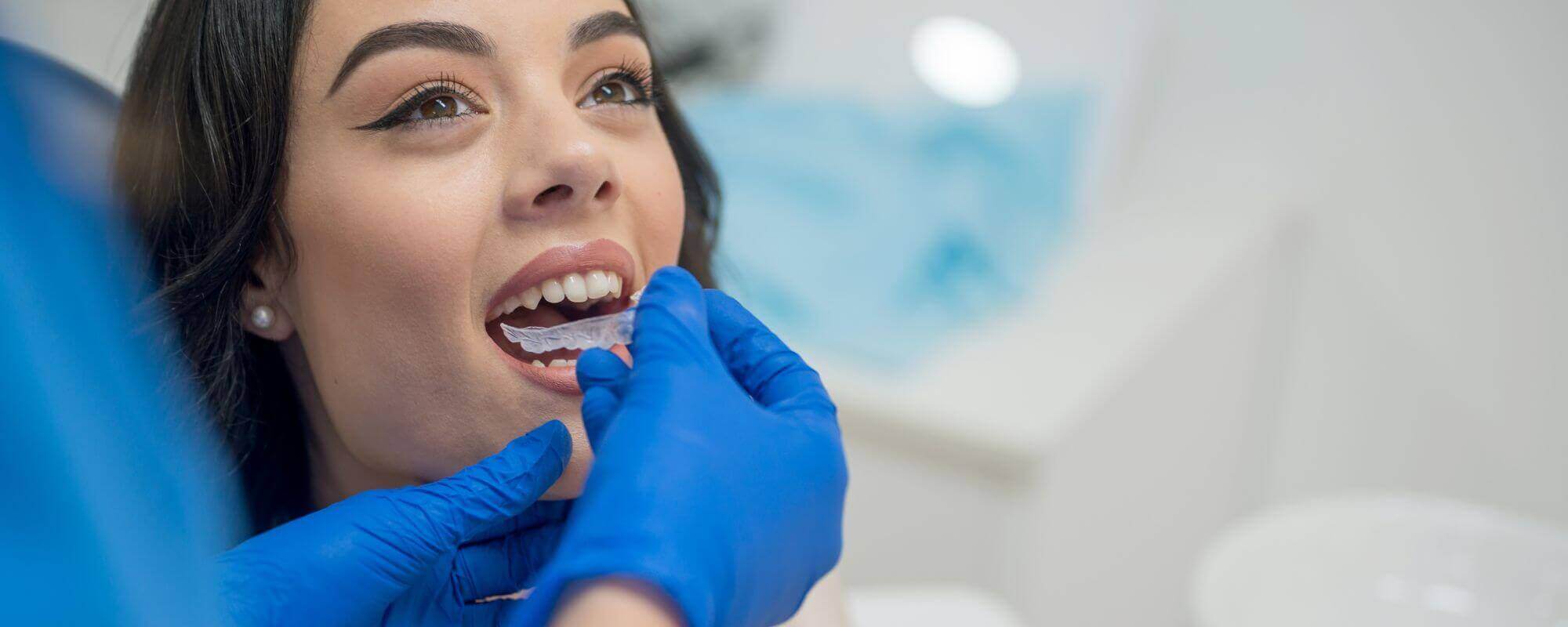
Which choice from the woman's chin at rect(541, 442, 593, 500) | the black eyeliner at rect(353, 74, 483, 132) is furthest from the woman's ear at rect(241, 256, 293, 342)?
the woman's chin at rect(541, 442, 593, 500)

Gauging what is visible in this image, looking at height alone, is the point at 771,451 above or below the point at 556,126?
below

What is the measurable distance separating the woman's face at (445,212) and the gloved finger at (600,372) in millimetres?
103

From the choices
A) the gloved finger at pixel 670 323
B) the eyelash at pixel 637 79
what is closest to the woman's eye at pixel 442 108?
the eyelash at pixel 637 79

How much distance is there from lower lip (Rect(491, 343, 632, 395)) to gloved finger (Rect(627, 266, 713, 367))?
105 millimetres

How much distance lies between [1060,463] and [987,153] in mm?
1023

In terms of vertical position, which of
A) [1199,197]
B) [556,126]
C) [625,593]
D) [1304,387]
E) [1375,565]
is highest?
[556,126]

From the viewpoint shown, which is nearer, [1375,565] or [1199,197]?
[1375,565]

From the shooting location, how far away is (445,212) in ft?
2.79

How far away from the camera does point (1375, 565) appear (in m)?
1.45

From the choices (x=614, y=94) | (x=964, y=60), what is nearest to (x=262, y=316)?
(x=614, y=94)

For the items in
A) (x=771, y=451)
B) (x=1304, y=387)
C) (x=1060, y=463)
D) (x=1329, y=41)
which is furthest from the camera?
(x=1304, y=387)

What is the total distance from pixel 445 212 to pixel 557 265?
87 millimetres

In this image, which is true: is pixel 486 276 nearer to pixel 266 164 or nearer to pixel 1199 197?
pixel 266 164

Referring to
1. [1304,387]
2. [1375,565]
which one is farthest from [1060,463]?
[1304,387]
